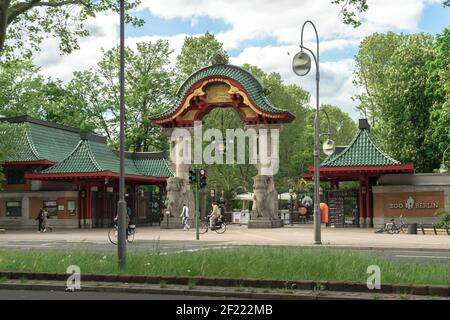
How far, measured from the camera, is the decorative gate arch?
1655 inches

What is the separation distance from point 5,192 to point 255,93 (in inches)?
790

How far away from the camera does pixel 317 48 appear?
1088 inches

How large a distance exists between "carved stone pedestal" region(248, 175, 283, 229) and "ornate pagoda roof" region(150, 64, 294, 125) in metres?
4.26

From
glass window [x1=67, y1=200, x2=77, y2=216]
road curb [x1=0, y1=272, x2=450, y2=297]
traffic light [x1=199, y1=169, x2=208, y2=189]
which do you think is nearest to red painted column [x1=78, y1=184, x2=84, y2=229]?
glass window [x1=67, y1=200, x2=77, y2=216]

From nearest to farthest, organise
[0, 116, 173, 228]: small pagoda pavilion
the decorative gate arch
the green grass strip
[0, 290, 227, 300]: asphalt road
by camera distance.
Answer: [0, 290, 227, 300]: asphalt road < the green grass strip < the decorative gate arch < [0, 116, 173, 228]: small pagoda pavilion

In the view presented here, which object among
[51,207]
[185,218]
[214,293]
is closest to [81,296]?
[214,293]

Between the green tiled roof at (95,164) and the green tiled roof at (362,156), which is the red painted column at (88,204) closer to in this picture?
the green tiled roof at (95,164)

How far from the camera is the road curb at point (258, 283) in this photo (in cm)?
1150

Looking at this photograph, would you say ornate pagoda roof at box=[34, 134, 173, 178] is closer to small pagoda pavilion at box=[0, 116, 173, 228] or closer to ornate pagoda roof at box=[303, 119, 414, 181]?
small pagoda pavilion at box=[0, 116, 173, 228]

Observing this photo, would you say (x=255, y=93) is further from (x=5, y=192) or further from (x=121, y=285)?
(x=121, y=285)

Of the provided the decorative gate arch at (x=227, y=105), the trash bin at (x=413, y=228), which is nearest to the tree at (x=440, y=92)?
the trash bin at (x=413, y=228)

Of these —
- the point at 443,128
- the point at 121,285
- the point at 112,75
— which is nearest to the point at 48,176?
the point at 112,75

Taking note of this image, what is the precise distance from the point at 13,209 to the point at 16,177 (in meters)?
2.39

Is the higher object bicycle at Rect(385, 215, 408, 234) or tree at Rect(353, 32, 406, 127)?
tree at Rect(353, 32, 406, 127)
